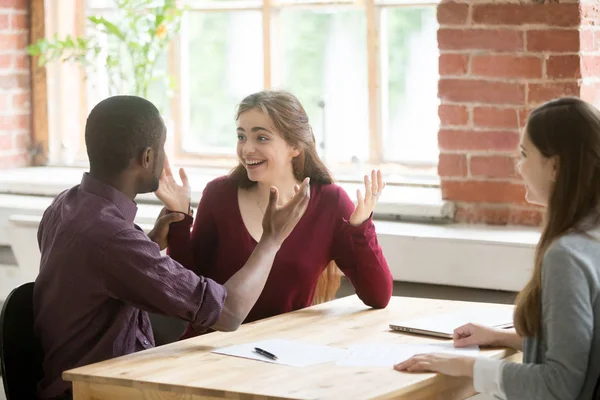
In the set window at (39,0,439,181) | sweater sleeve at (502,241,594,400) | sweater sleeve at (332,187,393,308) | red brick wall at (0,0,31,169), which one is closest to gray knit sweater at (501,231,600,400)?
sweater sleeve at (502,241,594,400)

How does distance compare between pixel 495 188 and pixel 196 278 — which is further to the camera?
pixel 495 188

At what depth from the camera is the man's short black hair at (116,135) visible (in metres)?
2.37

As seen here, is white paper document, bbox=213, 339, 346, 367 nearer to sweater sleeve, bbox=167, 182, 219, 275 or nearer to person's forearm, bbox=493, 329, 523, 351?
person's forearm, bbox=493, 329, 523, 351

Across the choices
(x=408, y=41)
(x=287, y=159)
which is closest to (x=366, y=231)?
(x=287, y=159)

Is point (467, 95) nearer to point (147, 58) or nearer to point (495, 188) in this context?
point (495, 188)

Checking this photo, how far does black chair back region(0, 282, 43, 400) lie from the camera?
231cm

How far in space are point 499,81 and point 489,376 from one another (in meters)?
1.49

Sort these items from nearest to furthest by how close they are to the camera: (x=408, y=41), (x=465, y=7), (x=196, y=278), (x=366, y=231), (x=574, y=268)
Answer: (x=574, y=268)
(x=196, y=278)
(x=366, y=231)
(x=465, y=7)
(x=408, y=41)

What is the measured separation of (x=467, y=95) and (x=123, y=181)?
148 cm

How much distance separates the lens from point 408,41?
12.5 ft

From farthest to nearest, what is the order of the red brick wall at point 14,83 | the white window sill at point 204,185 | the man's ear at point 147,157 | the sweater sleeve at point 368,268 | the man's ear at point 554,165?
the red brick wall at point 14,83 → the white window sill at point 204,185 → the sweater sleeve at point 368,268 → the man's ear at point 147,157 → the man's ear at point 554,165

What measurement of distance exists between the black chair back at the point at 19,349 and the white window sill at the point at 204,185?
1.57 m

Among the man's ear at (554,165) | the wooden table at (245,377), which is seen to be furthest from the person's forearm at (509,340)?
the man's ear at (554,165)

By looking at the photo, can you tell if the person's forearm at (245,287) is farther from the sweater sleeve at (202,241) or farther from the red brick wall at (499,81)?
the red brick wall at (499,81)
